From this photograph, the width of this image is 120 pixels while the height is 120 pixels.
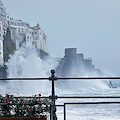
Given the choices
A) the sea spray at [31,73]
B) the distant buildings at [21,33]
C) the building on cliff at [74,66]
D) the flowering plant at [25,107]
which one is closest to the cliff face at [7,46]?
the distant buildings at [21,33]

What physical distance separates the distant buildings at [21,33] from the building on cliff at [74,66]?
3192 mm

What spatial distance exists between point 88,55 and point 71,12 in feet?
22.1

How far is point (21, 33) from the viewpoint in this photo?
35.2m

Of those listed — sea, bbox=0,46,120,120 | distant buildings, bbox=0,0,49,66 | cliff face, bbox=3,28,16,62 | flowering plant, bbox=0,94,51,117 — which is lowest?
flowering plant, bbox=0,94,51,117

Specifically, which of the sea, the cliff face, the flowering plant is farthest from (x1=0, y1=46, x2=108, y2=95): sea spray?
the flowering plant

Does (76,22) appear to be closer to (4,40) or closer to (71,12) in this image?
(71,12)

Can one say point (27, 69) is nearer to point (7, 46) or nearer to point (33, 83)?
point (33, 83)

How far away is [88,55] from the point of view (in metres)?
42.8

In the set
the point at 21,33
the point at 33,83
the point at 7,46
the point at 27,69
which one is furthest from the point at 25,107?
the point at 27,69

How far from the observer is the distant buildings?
34.9 m

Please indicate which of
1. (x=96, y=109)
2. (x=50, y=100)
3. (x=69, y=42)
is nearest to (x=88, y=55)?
(x=69, y=42)

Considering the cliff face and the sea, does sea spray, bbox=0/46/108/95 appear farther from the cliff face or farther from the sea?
the cliff face

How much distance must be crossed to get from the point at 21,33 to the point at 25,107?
3326 cm

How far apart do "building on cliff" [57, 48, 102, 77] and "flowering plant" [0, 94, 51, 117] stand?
35.0 m
